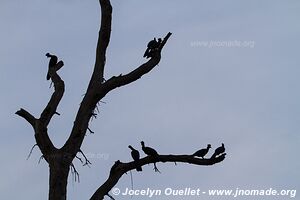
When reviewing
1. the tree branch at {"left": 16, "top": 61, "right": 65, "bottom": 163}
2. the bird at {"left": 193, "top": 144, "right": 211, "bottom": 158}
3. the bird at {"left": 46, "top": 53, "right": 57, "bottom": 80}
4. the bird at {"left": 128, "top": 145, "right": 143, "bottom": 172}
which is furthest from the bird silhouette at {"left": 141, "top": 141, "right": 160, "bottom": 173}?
the bird at {"left": 46, "top": 53, "right": 57, "bottom": 80}

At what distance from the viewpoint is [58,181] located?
28.7 feet

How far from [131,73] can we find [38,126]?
1.70m

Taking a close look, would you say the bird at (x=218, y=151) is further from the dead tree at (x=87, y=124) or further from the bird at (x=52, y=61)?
the bird at (x=52, y=61)

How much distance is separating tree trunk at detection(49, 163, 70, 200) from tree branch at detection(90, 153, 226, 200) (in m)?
0.56

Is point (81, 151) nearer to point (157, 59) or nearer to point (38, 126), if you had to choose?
point (38, 126)

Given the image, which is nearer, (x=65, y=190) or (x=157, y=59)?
(x=65, y=190)

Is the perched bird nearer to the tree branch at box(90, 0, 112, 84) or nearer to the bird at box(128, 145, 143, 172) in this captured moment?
the bird at box(128, 145, 143, 172)

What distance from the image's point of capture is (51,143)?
29.9 ft

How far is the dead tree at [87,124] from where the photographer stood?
886 centimetres

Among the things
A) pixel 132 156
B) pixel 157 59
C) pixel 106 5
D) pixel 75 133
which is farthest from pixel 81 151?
pixel 106 5

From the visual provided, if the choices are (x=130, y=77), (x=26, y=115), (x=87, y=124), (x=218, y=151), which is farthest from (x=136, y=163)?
(x=26, y=115)

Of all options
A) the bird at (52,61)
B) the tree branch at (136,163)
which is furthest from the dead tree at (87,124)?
the bird at (52,61)

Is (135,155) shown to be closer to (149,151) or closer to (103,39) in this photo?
(149,151)

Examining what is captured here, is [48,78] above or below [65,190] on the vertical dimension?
above
